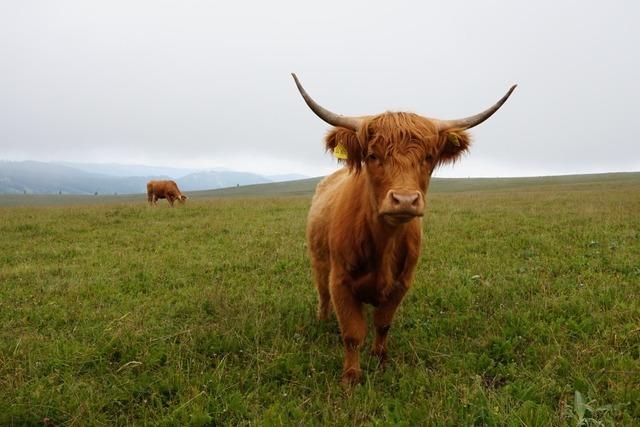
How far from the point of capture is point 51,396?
12.7 feet

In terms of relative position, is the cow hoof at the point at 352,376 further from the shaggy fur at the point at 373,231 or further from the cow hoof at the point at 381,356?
the cow hoof at the point at 381,356

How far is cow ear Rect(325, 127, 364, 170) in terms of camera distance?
4238 mm

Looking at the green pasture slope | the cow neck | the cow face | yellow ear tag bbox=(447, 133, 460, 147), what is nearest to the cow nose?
the cow face

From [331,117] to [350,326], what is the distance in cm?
223

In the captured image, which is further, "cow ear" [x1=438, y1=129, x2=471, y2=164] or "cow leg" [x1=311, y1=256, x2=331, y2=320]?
"cow leg" [x1=311, y1=256, x2=331, y2=320]

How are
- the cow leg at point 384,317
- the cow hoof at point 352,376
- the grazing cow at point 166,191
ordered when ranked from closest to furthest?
1. the cow hoof at point 352,376
2. the cow leg at point 384,317
3. the grazing cow at point 166,191

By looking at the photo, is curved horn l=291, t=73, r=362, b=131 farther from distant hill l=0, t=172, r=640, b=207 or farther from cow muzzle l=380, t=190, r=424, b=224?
distant hill l=0, t=172, r=640, b=207

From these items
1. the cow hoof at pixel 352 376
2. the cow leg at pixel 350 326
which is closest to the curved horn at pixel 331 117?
the cow leg at pixel 350 326

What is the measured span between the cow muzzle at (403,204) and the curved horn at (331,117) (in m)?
1.10

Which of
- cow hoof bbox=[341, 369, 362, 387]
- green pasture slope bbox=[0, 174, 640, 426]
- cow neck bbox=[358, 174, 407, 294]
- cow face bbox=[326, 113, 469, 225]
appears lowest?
cow hoof bbox=[341, 369, 362, 387]

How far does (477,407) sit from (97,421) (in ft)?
10.8

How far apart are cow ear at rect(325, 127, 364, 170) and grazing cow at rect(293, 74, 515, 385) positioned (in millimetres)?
10

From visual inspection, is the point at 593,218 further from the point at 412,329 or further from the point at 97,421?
the point at 97,421

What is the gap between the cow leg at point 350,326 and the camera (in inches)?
175
